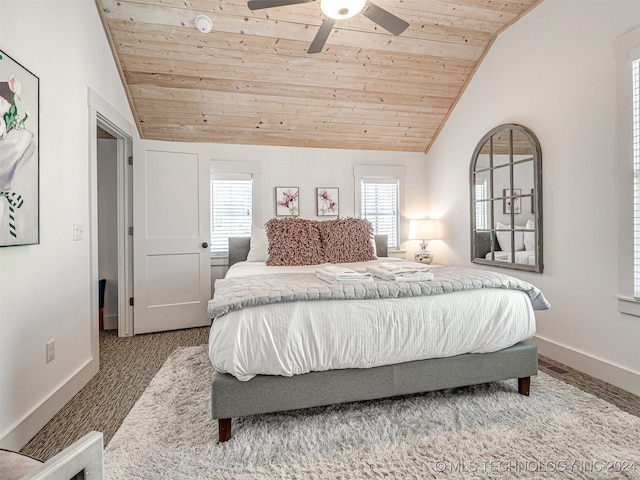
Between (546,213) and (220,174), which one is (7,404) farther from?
(546,213)

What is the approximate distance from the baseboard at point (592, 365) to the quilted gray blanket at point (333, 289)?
705 mm

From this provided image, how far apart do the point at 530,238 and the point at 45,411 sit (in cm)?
375

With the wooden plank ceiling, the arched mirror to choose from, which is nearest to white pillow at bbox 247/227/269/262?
the wooden plank ceiling

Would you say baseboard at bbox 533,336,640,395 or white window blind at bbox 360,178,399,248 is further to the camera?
white window blind at bbox 360,178,399,248

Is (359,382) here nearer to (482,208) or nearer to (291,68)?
(482,208)

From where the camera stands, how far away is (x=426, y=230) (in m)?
4.27

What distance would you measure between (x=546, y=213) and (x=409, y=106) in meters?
1.92

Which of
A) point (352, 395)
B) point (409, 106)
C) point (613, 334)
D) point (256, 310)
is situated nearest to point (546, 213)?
point (613, 334)

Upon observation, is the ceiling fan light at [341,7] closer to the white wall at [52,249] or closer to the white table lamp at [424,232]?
the white wall at [52,249]

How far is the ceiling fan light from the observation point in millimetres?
1940

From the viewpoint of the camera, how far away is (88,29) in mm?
2482

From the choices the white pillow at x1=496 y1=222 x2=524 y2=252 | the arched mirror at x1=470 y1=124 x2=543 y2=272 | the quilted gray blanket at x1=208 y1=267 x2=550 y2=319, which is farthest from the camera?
the white pillow at x1=496 y1=222 x2=524 y2=252

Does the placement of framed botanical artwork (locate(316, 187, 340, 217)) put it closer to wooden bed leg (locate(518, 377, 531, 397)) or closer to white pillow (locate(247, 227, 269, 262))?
white pillow (locate(247, 227, 269, 262))

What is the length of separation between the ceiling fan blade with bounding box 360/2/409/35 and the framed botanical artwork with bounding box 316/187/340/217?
2.21m
